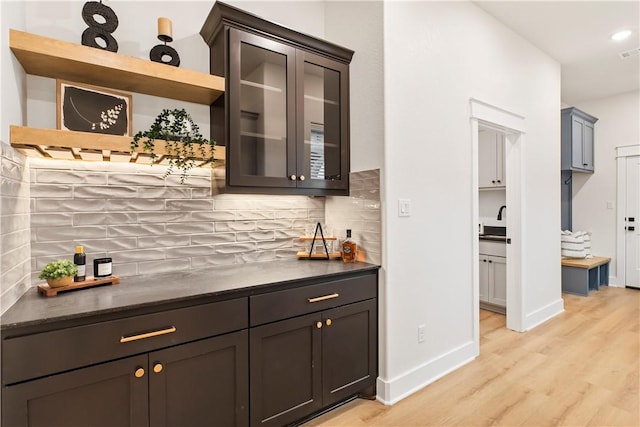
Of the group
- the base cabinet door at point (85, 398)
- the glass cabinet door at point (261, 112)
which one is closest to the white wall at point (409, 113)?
the glass cabinet door at point (261, 112)

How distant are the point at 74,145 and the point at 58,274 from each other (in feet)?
1.91

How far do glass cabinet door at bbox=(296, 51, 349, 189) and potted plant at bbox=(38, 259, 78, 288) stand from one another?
129cm

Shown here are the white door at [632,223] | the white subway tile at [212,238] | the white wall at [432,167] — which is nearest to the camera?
the white subway tile at [212,238]

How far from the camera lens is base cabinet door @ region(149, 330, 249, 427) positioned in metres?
1.45

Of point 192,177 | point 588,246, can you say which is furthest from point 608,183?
point 192,177

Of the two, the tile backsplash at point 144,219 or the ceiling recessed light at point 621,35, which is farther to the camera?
the ceiling recessed light at point 621,35

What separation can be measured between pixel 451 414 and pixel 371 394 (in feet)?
1.64

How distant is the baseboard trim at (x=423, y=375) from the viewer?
2.21 meters

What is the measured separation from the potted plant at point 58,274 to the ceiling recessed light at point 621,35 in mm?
4911

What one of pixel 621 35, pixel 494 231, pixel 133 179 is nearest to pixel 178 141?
pixel 133 179

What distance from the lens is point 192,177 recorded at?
213cm

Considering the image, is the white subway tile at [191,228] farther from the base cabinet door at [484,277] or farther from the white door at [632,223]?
the white door at [632,223]

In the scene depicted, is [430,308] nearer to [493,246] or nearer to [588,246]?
[493,246]

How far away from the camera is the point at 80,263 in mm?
1646
